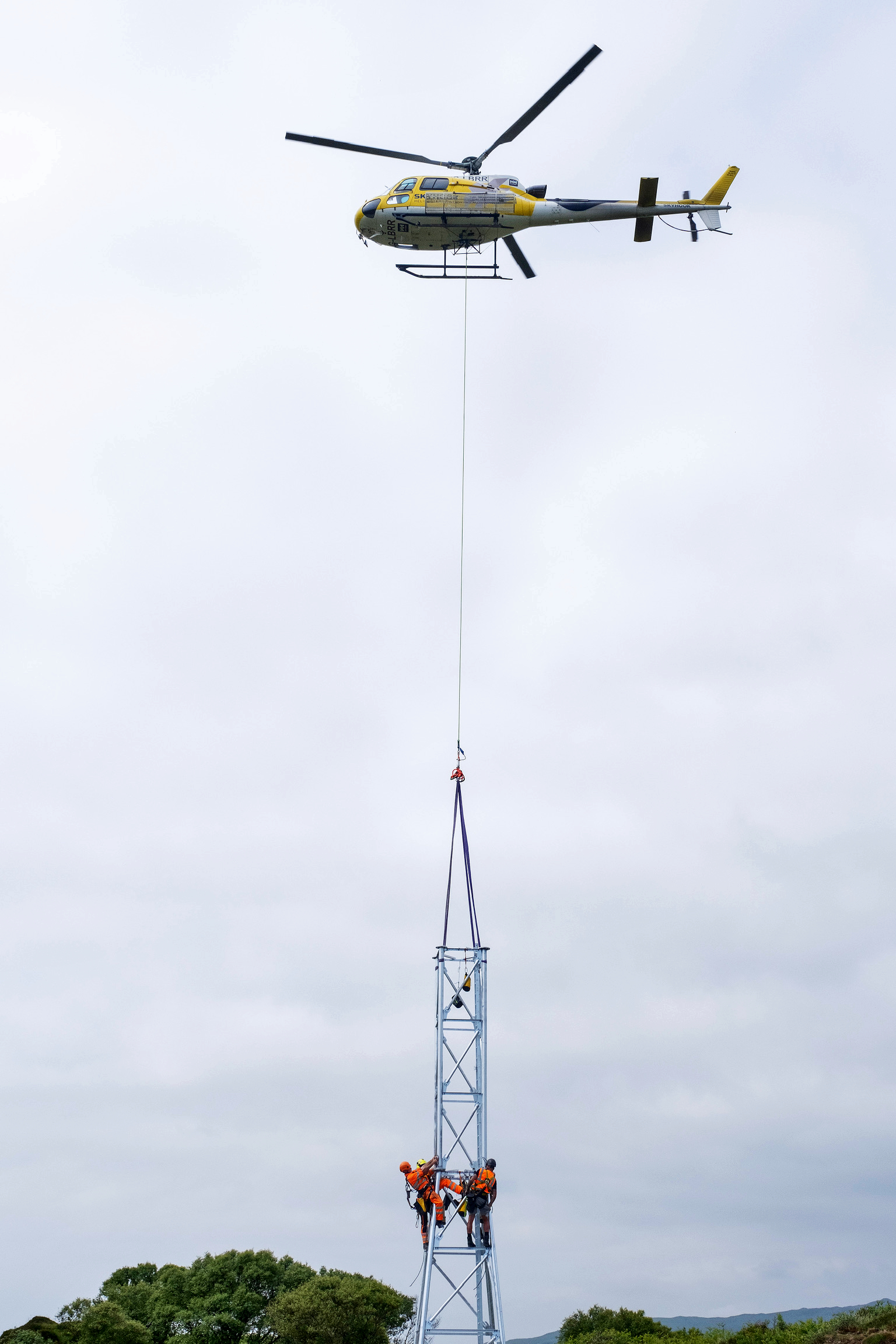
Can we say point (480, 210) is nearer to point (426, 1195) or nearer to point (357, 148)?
point (357, 148)

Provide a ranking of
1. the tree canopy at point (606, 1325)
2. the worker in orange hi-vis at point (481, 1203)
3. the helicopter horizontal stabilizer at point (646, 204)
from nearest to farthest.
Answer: the worker in orange hi-vis at point (481, 1203) < the helicopter horizontal stabilizer at point (646, 204) < the tree canopy at point (606, 1325)

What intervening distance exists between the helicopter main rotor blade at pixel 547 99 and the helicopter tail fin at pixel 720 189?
4.65 metres

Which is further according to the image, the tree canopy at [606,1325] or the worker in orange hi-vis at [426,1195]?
the tree canopy at [606,1325]

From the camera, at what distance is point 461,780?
91.1ft

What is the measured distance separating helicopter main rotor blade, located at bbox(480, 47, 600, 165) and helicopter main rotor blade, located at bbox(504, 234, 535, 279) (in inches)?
84.7

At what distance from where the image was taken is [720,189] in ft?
102

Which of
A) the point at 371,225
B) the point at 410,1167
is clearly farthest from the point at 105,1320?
the point at 371,225

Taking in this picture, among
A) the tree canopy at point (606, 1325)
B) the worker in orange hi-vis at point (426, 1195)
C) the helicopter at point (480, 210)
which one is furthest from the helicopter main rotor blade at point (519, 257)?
the tree canopy at point (606, 1325)

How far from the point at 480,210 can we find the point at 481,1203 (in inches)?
839

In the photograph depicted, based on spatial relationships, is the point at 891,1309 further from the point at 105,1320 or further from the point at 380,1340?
the point at 105,1320

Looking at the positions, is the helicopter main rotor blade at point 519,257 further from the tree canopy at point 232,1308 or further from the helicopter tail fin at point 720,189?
the tree canopy at point 232,1308

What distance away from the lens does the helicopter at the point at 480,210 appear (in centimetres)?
2970

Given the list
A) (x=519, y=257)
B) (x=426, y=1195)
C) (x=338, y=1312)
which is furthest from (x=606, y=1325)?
(x=519, y=257)

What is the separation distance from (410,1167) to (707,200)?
22.9 metres
